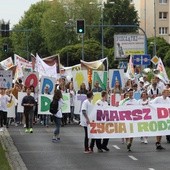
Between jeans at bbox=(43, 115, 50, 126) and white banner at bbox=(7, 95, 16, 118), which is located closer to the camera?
jeans at bbox=(43, 115, 50, 126)

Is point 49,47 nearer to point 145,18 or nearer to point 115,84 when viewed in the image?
point 145,18

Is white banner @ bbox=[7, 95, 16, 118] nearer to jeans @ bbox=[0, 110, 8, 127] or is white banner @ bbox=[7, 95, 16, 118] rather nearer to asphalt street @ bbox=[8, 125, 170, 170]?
jeans @ bbox=[0, 110, 8, 127]

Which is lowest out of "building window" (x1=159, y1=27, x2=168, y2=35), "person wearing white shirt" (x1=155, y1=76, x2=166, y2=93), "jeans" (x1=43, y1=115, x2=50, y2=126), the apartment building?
"jeans" (x1=43, y1=115, x2=50, y2=126)

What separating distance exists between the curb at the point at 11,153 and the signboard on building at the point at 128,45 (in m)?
31.5

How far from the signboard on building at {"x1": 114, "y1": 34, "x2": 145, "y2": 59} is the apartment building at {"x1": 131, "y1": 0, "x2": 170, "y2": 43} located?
2475 inches

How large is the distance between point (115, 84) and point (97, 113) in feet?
41.2

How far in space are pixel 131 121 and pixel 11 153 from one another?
3507 mm

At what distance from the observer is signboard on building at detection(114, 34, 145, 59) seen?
190ft

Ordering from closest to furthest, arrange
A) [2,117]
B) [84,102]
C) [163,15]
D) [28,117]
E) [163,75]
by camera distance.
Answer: [84,102] → [28,117] → [2,117] → [163,75] → [163,15]

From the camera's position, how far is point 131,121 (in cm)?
2158

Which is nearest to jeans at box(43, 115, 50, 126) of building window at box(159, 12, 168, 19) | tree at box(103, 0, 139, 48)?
tree at box(103, 0, 139, 48)

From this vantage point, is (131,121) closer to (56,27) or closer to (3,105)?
(3,105)

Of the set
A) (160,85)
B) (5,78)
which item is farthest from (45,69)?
(5,78)

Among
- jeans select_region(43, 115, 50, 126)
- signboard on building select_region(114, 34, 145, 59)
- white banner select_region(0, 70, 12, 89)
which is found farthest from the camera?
signboard on building select_region(114, 34, 145, 59)
